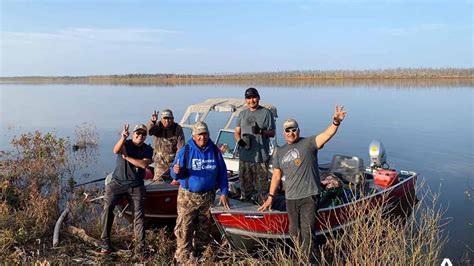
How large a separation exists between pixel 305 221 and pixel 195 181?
1315 millimetres

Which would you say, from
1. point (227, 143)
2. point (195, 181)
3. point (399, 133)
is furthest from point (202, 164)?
point (399, 133)

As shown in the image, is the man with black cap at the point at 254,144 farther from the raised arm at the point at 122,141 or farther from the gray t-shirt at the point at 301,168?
the raised arm at the point at 122,141

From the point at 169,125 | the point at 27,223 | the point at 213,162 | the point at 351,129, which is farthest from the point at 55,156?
the point at 351,129

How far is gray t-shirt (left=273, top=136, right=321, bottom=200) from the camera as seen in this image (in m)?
4.79

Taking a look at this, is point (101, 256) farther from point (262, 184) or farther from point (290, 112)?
point (290, 112)

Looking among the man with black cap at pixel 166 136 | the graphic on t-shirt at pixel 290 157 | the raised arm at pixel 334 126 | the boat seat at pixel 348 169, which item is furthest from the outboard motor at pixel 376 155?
the raised arm at pixel 334 126

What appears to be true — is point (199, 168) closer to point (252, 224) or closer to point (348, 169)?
point (252, 224)

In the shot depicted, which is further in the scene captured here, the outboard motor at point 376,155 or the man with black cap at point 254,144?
the outboard motor at point 376,155

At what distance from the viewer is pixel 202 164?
192 inches

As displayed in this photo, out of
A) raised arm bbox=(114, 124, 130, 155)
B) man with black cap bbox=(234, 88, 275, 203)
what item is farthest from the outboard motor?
raised arm bbox=(114, 124, 130, 155)

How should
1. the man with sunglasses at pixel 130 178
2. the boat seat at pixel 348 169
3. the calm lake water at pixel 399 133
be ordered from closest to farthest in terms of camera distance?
the man with sunglasses at pixel 130 178
the boat seat at pixel 348 169
the calm lake water at pixel 399 133

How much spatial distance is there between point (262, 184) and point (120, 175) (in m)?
2.08

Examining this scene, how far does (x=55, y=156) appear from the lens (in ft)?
37.8

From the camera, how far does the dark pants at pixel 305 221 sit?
4824 millimetres
